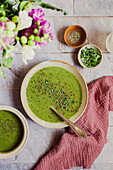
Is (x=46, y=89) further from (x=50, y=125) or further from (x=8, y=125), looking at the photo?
(x=8, y=125)

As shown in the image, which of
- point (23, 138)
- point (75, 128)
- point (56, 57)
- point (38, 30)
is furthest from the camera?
point (56, 57)

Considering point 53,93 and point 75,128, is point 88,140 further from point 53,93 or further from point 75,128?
point 53,93

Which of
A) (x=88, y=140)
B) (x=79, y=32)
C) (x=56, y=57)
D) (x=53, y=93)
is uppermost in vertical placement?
(x=79, y=32)

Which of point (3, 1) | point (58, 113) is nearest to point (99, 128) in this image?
point (58, 113)

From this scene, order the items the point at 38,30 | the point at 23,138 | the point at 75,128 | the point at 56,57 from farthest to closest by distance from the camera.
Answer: the point at 56,57 < the point at 23,138 < the point at 75,128 < the point at 38,30

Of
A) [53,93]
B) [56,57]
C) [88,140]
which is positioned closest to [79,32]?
[56,57]

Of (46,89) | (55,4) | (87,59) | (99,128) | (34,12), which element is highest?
(55,4)

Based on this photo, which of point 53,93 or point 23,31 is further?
point 53,93
